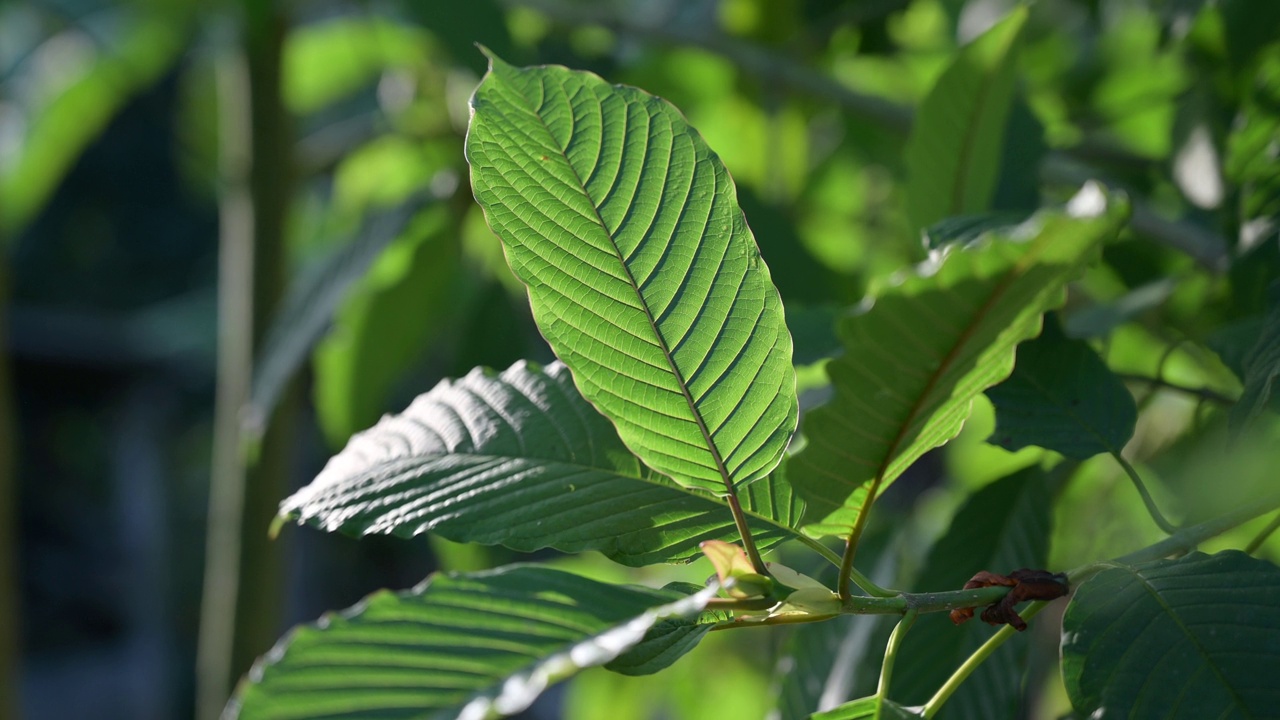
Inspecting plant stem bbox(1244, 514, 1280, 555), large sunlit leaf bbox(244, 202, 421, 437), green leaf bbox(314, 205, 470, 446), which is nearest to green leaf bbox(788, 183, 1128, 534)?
plant stem bbox(1244, 514, 1280, 555)

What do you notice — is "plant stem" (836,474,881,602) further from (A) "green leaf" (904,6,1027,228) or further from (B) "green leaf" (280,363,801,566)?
(A) "green leaf" (904,6,1027,228)

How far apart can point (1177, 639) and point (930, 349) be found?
0.41 ft

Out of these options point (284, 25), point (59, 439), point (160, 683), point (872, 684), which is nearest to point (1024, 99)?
point (872, 684)

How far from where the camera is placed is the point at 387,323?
2.65 ft

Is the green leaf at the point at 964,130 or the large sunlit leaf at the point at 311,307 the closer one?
the green leaf at the point at 964,130

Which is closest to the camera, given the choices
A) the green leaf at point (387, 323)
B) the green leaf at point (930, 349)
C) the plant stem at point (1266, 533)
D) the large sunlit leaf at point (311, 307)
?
the green leaf at point (930, 349)

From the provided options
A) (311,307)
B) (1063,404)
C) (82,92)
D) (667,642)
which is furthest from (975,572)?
(82,92)

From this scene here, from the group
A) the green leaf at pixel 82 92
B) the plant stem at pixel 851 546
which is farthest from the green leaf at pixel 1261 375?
the green leaf at pixel 82 92

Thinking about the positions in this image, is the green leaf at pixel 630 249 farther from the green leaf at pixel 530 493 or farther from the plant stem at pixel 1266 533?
the plant stem at pixel 1266 533

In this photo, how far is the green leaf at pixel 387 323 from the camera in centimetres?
80

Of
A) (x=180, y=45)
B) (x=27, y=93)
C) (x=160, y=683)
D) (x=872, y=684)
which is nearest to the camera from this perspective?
(x=872, y=684)

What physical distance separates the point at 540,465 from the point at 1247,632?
0.21 meters

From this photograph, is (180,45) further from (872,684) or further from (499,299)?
(872,684)

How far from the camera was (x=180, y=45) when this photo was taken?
0.98m
